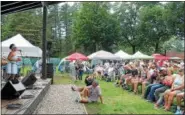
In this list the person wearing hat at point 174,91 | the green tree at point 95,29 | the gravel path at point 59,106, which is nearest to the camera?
the person wearing hat at point 174,91

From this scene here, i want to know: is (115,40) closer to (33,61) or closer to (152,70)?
(152,70)

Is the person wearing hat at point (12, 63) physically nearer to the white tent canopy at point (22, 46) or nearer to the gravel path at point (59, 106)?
the gravel path at point (59, 106)

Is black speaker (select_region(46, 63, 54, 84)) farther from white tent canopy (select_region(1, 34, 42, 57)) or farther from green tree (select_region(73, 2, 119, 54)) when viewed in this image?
green tree (select_region(73, 2, 119, 54))

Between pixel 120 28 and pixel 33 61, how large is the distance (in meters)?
10.2

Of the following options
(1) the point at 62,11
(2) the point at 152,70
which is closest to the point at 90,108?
(2) the point at 152,70

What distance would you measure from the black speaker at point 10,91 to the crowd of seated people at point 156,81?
90.9 inches

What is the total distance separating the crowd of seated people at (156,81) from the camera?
19.0 ft

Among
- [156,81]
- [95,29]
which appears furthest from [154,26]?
[156,81]

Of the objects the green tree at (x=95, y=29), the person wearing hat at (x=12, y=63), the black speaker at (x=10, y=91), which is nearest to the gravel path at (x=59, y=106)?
the black speaker at (x=10, y=91)

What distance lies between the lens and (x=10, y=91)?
18.4ft

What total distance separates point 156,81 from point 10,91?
3.13 m

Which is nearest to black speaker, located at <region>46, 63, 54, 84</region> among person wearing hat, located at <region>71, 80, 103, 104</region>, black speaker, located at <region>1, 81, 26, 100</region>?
person wearing hat, located at <region>71, 80, 103, 104</region>

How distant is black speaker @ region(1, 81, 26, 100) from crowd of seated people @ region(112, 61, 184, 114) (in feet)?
7.58

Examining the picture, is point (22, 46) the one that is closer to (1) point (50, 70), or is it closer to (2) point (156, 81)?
(1) point (50, 70)
